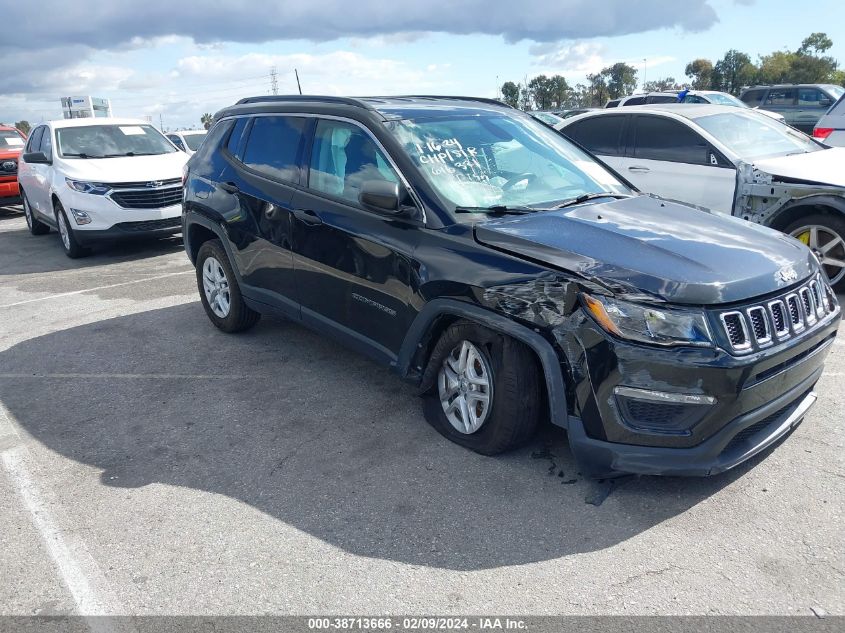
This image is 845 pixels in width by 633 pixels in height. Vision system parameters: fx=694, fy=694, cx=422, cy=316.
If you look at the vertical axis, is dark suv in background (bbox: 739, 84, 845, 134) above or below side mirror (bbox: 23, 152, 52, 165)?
above

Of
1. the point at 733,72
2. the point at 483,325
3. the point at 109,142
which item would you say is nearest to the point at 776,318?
the point at 483,325

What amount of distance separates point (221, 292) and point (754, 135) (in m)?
5.51

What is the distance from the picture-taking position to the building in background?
3491 centimetres

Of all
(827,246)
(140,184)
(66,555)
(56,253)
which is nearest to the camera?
(66,555)

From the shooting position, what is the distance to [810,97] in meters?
21.0

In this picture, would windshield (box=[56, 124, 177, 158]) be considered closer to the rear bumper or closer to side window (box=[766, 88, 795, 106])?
the rear bumper

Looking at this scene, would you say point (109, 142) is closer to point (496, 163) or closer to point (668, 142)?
point (668, 142)

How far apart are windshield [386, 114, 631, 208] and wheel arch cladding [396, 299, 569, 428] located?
0.61 meters

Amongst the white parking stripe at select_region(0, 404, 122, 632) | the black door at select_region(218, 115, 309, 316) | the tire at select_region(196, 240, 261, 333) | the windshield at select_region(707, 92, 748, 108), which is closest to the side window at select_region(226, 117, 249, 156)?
the black door at select_region(218, 115, 309, 316)

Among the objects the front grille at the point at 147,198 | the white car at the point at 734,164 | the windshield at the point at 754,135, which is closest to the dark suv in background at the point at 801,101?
the windshield at the point at 754,135

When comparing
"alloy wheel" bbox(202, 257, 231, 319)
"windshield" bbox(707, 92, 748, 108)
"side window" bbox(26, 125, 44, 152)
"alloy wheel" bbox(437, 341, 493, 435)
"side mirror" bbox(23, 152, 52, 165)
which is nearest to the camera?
"alloy wheel" bbox(437, 341, 493, 435)

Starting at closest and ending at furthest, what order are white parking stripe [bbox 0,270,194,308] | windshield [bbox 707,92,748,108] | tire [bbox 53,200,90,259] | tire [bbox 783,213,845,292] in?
tire [bbox 783,213,845,292], white parking stripe [bbox 0,270,194,308], tire [bbox 53,200,90,259], windshield [bbox 707,92,748,108]

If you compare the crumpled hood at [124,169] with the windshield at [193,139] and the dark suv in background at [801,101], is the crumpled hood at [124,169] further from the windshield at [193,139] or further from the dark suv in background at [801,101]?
the dark suv in background at [801,101]

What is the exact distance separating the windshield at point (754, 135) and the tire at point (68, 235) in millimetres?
7890
